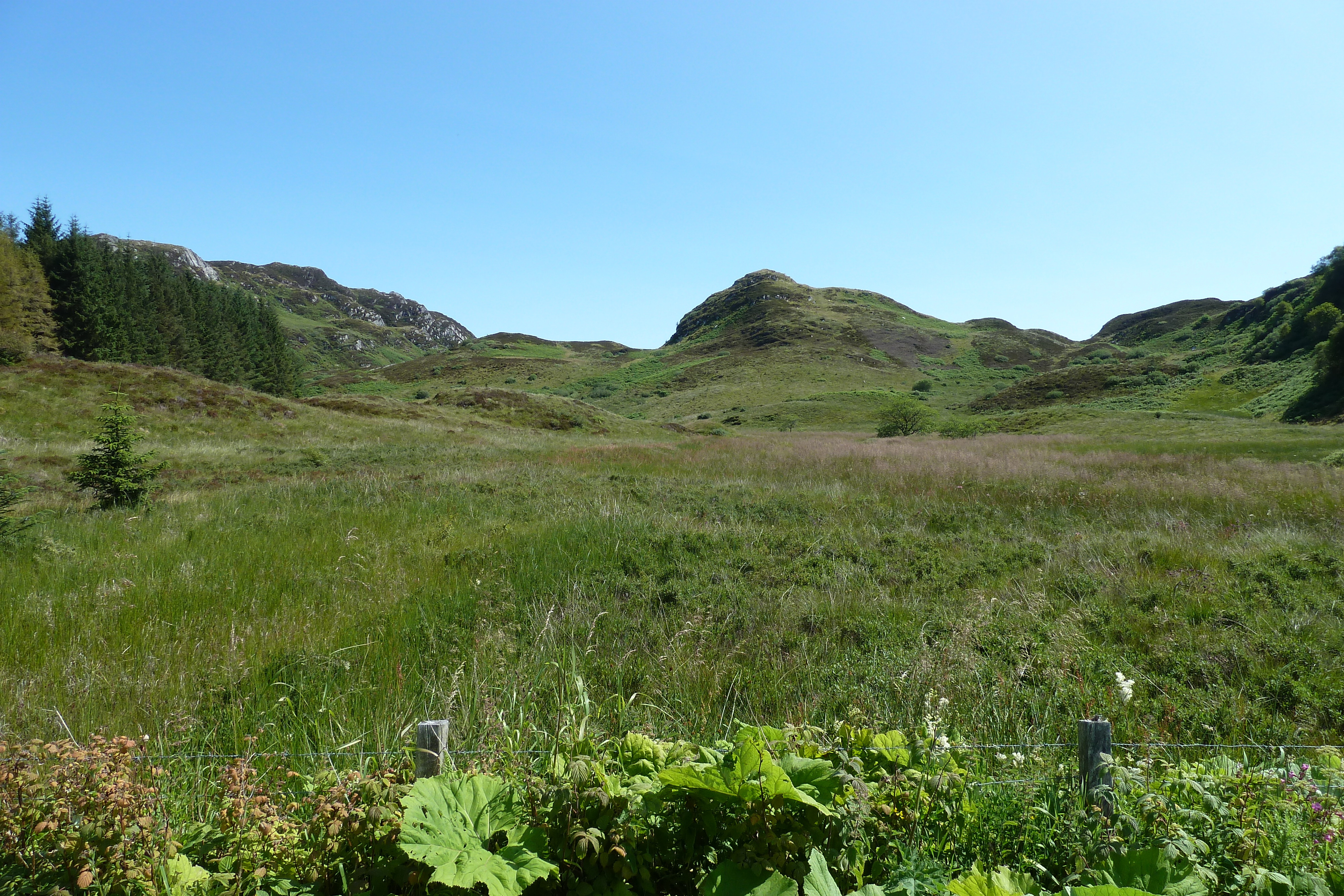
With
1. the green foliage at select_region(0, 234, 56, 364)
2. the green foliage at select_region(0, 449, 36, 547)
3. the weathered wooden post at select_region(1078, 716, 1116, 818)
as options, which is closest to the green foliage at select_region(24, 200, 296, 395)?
the green foliage at select_region(0, 234, 56, 364)

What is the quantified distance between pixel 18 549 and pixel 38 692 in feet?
15.5

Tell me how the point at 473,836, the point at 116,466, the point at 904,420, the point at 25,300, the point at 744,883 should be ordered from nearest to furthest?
the point at 744,883
the point at 473,836
the point at 116,466
the point at 25,300
the point at 904,420

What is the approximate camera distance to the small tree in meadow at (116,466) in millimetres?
9672

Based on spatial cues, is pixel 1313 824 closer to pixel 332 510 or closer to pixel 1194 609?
pixel 1194 609

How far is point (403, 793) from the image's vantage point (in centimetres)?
173

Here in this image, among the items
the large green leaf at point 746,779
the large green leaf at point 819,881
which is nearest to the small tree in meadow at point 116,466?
the large green leaf at point 746,779

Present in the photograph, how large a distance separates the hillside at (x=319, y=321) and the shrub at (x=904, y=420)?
110 meters

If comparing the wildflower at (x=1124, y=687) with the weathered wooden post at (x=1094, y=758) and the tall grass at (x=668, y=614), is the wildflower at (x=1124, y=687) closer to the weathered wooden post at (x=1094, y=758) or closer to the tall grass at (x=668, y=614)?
the weathered wooden post at (x=1094, y=758)

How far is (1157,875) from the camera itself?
1474 mm

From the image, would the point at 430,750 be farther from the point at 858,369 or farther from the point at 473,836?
the point at 858,369

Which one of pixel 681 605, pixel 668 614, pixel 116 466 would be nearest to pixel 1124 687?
pixel 668 614

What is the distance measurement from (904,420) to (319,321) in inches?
6694

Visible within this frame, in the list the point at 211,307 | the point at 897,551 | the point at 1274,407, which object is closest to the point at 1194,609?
the point at 897,551

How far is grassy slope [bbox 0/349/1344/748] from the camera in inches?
144
